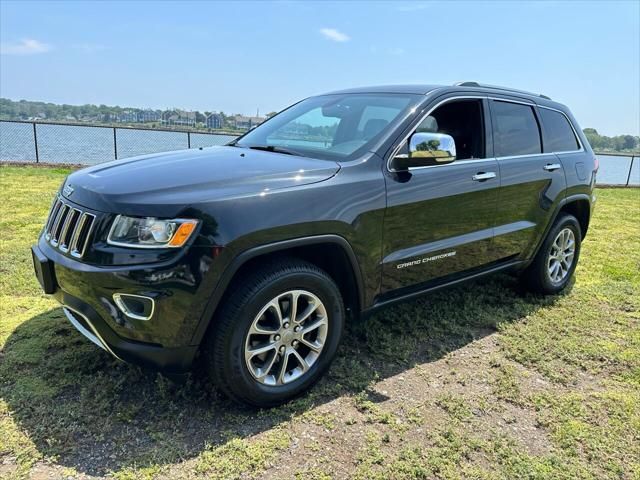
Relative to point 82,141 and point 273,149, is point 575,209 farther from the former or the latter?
point 82,141

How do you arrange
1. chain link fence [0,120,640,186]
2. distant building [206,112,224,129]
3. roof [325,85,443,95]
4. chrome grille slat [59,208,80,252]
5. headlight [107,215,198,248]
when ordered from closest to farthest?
headlight [107,215,198,248] → chrome grille slat [59,208,80,252] → roof [325,85,443,95] → distant building [206,112,224,129] → chain link fence [0,120,640,186]

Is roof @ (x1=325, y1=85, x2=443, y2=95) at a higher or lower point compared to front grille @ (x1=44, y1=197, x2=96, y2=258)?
higher

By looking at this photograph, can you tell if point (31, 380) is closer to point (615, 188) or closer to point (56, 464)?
point (56, 464)

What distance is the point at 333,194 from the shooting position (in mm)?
2789

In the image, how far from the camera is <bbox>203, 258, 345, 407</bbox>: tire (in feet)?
8.29

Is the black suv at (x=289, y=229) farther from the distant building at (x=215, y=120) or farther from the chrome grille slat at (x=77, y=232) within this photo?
the distant building at (x=215, y=120)

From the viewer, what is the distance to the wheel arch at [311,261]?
2447mm

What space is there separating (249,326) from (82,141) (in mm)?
13662

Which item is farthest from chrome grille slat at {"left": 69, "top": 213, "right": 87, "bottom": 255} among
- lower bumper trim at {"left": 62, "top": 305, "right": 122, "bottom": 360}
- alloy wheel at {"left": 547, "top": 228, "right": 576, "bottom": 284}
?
alloy wheel at {"left": 547, "top": 228, "right": 576, "bottom": 284}

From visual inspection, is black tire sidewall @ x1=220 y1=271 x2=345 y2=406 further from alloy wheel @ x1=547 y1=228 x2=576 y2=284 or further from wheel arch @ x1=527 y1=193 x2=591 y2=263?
alloy wheel @ x1=547 y1=228 x2=576 y2=284

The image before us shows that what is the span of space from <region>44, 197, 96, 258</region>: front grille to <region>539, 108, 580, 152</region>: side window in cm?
381

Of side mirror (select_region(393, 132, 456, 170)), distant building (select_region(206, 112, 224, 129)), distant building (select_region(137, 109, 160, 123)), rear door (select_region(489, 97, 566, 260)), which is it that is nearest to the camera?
side mirror (select_region(393, 132, 456, 170))

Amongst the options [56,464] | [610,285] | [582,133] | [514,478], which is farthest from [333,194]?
[610,285]

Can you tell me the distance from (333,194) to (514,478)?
1.68 metres
